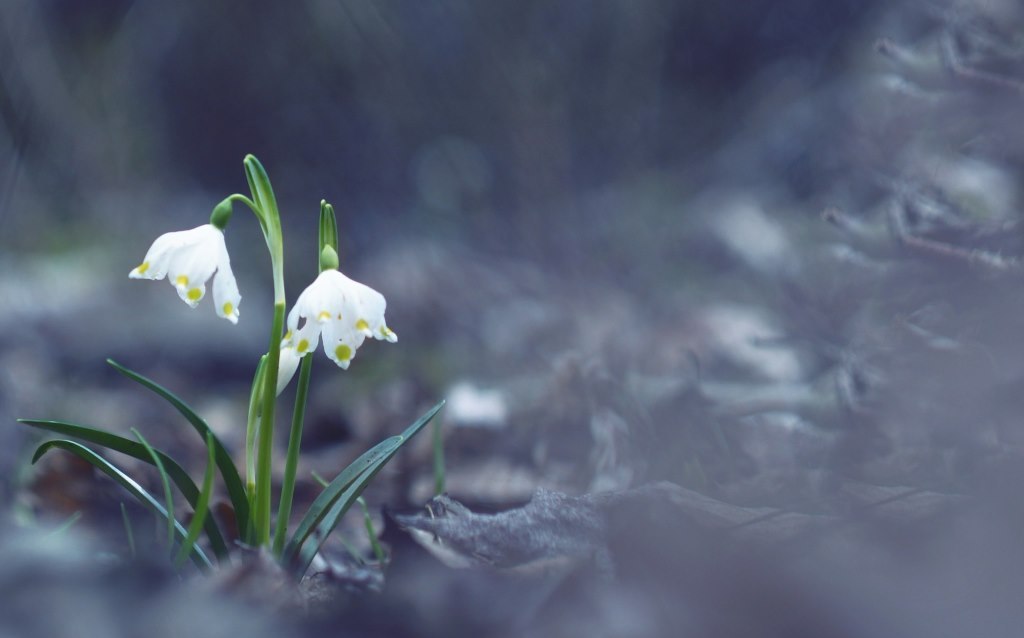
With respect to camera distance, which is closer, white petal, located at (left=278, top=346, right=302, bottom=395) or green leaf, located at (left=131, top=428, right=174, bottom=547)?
green leaf, located at (left=131, top=428, right=174, bottom=547)

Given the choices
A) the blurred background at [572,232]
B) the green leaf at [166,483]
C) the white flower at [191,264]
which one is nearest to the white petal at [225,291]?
the white flower at [191,264]

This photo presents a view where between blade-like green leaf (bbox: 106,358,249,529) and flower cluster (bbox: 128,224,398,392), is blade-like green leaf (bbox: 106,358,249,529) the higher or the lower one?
the lower one

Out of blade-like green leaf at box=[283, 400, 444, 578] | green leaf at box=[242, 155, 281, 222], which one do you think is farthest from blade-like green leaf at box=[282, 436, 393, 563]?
green leaf at box=[242, 155, 281, 222]

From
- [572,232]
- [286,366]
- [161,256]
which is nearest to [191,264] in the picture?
[161,256]

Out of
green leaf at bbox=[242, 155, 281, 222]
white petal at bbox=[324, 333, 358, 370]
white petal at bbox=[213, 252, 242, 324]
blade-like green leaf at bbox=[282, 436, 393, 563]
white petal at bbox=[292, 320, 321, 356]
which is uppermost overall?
green leaf at bbox=[242, 155, 281, 222]

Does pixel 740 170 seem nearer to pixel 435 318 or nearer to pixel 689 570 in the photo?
pixel 435 318

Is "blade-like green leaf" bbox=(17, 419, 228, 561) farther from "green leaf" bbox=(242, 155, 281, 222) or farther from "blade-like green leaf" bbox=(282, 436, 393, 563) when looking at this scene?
"green leaf" bbox=(242, 155, 281, 222)

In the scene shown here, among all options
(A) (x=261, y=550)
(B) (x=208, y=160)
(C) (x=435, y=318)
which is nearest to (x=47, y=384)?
(C) (x=435, y=318)
